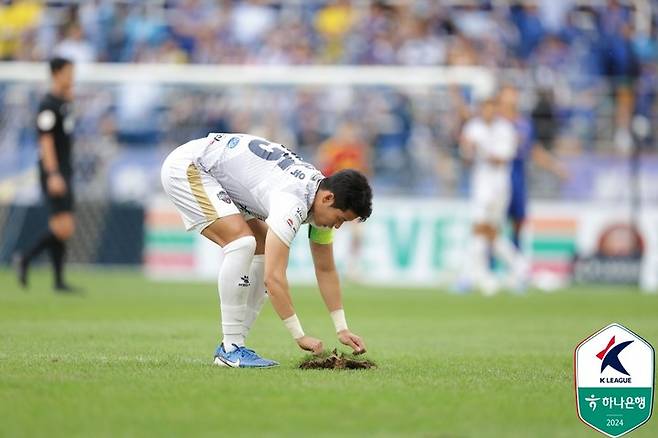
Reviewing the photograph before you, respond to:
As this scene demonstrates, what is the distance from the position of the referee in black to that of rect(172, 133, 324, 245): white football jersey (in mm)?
7735

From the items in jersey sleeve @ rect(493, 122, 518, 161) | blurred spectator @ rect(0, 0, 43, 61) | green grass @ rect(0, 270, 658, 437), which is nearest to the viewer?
green grass @ rect(0, 270, 658, 437)

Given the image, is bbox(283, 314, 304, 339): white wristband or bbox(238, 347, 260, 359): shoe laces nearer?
bbox(283, 314, 304, 339): white wristband

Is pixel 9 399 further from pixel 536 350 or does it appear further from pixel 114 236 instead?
pixel 114 236

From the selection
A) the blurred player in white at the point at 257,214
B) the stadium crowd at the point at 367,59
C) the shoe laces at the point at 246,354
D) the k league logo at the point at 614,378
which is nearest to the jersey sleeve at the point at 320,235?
the blurred player in white at the point at 257,214

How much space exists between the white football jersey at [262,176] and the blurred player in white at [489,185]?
37.5ft

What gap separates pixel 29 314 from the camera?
44.4 ft

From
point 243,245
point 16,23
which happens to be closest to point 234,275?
point 243,245

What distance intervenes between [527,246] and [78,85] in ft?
29.8

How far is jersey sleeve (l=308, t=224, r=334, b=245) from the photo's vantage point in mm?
8656

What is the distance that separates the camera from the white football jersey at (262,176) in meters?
8.20

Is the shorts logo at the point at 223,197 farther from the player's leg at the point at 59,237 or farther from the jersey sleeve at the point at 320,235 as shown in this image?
the player's leg at the point at 59,237

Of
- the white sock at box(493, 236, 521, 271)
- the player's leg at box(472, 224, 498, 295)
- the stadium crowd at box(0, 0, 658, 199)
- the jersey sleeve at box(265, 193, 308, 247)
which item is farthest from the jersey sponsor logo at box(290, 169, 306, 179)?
the stadium crowd at box(0, 0, 658, 199)

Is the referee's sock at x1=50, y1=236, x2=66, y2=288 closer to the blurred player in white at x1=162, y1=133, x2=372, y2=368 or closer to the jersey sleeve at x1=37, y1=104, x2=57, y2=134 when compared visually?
the jersey sleeve at x1=37, y1=104, x2=57, y2=134

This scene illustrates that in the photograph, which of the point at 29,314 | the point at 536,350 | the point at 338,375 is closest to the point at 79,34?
the point at 29,314
